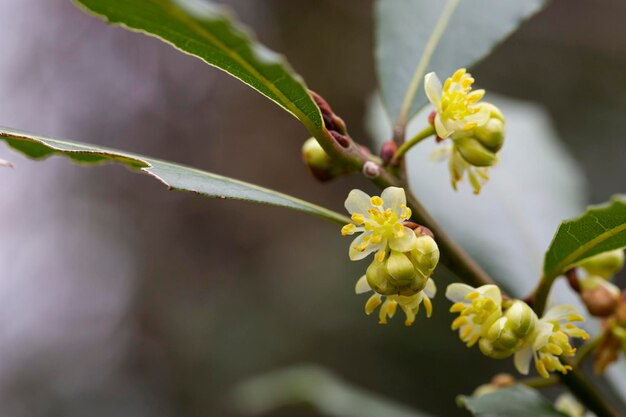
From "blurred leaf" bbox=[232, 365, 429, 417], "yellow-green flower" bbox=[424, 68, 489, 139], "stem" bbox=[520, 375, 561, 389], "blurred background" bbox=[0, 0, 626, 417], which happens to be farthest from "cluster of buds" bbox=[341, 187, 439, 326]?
"blurred background" bbox=[0, 0, 626, 417]

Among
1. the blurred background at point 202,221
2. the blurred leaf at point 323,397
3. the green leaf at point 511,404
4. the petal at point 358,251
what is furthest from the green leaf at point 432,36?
the blurred background at point 202,221

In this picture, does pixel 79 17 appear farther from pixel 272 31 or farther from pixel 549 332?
pixel 549 332

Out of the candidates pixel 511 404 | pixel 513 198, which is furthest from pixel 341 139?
pixel 513 198

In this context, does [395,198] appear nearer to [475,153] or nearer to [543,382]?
[475,153]

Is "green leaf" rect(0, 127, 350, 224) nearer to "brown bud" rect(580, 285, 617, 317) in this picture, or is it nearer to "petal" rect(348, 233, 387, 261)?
"petal" rect(348, 233, 387, 261)

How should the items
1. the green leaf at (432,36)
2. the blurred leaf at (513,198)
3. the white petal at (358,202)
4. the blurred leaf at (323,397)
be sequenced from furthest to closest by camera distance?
the blurred leaf at (323,397) → the blurred leaf at (513,198) → the green leaf at (432,36) → the white petal at (358,202)

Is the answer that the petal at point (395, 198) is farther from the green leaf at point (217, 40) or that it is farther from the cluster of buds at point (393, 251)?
the green leaf at point (217, 40)

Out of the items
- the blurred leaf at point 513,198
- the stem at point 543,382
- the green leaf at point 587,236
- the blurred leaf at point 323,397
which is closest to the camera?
the green leaf at point 587,236
